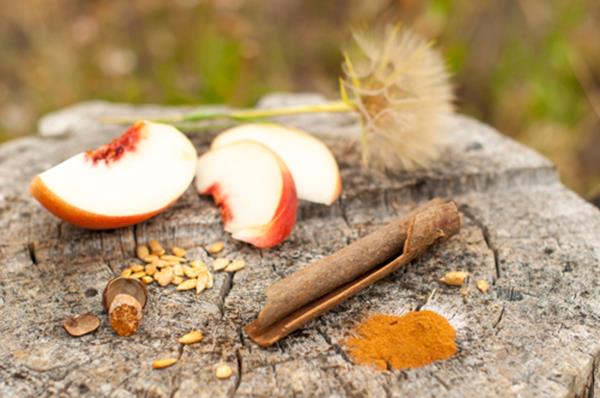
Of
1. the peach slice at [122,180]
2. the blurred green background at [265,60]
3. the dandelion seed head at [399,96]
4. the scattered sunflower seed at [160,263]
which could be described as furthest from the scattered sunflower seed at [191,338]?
the blurred green background at [265,60]

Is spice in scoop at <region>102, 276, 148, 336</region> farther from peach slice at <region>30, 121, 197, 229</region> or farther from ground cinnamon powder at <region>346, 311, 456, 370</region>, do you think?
ground cinnamon powder at <region>346, 311, 456, 370</region>

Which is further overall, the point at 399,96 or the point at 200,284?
the point at 399,96

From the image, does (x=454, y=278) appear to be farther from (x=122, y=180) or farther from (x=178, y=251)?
(x=122, y=180)

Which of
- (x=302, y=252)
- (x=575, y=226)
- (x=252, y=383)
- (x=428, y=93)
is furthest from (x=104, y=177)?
(x=575, y=226)

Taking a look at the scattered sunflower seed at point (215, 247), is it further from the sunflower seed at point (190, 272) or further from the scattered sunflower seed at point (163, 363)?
the scattered sunflower seed at point (163, 363)

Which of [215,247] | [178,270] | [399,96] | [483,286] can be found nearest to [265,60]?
[399,96]

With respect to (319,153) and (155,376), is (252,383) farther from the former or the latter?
(319,153)

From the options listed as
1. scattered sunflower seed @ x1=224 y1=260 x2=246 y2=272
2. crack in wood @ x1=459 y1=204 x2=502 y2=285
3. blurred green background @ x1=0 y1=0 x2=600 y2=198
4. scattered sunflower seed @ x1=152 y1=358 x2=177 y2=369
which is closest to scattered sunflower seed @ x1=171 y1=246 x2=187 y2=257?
scattered sunflower seed @ x1=224 y1=260 x2=246 y2=272
